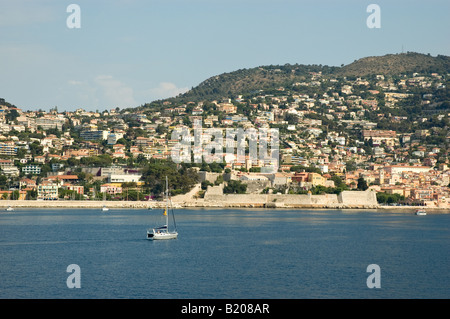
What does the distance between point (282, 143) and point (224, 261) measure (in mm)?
62034

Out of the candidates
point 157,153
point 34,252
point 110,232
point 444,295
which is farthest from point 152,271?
point 157,153

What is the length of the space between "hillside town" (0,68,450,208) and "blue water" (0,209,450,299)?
1059 inches

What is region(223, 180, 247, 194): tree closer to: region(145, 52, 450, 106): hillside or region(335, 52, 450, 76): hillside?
region(145, 52, 450, 106): hillside

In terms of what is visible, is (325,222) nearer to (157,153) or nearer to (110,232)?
(110,232)

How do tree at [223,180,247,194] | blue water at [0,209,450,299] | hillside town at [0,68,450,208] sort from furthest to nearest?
hillside town at [0,68,450,208] < tree at [223,180,247,194] < blue water at [0,209,450,299]

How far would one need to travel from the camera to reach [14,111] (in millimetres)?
91438

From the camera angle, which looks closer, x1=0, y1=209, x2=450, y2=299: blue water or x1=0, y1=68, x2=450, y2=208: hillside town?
x1=0, y1=209, x2=450, y2=299: blue water

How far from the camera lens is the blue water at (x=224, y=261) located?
16344 mm

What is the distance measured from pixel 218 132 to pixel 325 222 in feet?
134

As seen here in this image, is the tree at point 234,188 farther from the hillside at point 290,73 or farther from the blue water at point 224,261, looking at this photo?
the hillside at point 290,73

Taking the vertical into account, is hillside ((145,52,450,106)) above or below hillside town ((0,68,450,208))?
above

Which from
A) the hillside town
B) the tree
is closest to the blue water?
Answer: the tree

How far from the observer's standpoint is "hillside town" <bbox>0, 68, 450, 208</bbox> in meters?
61.2

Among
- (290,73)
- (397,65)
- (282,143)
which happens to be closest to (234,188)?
(282,143)
